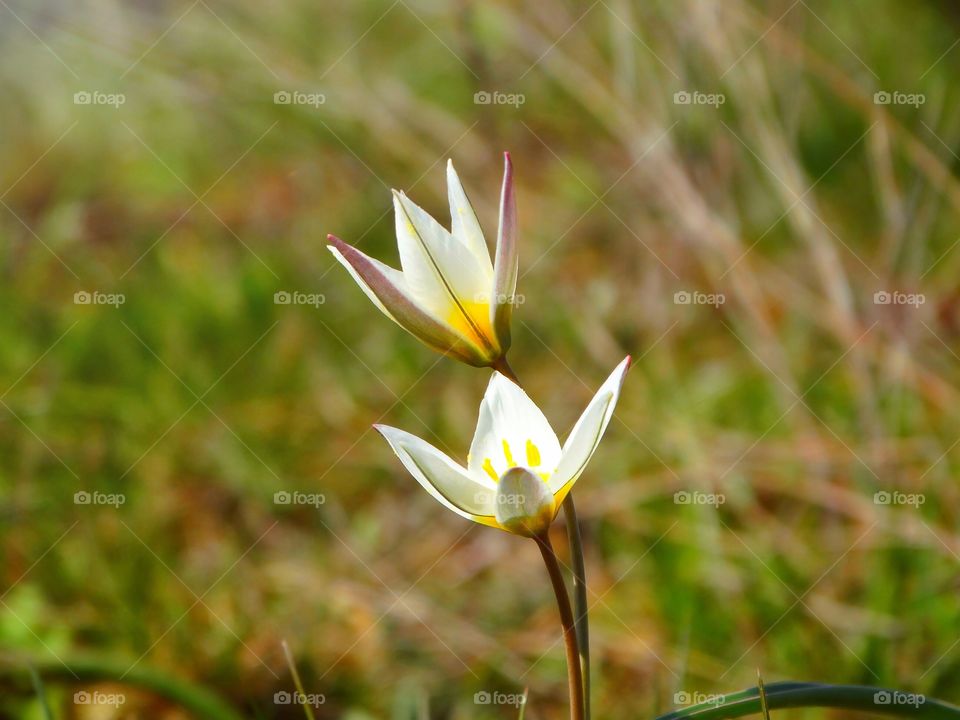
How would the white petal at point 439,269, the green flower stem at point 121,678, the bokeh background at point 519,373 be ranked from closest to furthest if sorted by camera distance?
the white petal at point 439,269
the green flower stem at point 121,678
the bokeh background at point 519,373

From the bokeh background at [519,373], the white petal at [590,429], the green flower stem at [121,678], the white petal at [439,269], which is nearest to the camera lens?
the white petal at [590,429]

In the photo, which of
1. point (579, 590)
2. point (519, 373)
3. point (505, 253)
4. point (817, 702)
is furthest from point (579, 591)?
point (519, 373)

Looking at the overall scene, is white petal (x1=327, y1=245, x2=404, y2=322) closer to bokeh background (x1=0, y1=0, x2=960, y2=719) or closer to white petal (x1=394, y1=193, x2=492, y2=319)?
white petal (x1=394, y1=193, x2=492, y2=319)

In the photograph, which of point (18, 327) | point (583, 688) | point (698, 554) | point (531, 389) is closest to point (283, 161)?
point (18, 327)

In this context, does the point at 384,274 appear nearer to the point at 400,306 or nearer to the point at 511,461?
the point at 400,306

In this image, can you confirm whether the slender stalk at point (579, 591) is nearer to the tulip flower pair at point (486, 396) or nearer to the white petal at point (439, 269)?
the tulip flower pair at point (486, 396)

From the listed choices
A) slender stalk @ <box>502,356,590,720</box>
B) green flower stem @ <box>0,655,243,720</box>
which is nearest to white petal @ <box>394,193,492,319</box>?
slender stalk @ <box>502,356,590,720</box>

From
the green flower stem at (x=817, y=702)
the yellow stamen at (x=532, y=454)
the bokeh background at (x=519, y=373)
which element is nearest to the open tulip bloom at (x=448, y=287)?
the yellow stamen at (x=532, y=454)
